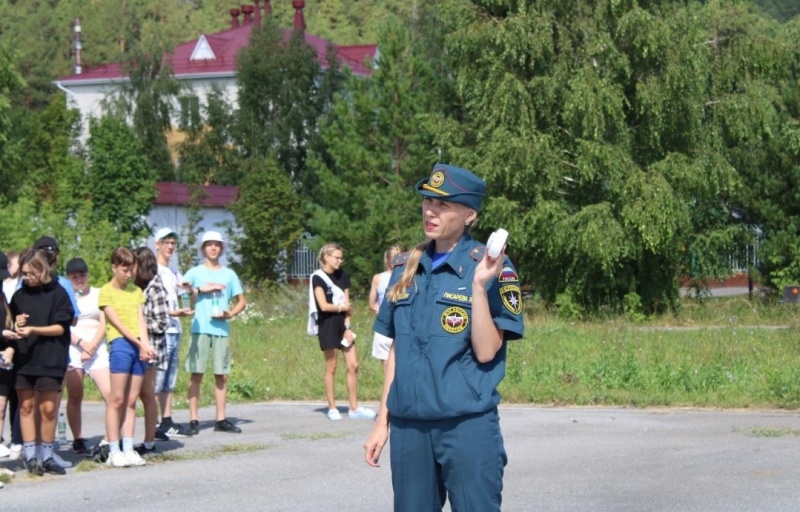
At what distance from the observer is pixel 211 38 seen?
69750 millimetres

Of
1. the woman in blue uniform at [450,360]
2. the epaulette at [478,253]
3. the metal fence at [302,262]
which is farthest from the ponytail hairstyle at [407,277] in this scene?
the metal fence at [302,262]

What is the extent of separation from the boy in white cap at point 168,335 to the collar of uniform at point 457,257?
640 centimetres

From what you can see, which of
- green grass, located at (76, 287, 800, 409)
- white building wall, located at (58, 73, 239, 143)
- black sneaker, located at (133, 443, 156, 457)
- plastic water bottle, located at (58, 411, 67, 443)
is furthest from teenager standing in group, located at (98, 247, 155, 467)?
white building wall, located at (58, 73, 239, 143)

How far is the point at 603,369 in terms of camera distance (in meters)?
15.4

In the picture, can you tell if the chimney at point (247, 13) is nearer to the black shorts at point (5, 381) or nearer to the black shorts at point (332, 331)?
the black shorts at point (332, 331)

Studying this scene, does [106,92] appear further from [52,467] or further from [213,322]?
[52,467]

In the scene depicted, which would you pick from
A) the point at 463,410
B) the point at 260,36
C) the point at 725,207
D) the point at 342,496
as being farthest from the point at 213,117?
the point at 463,410

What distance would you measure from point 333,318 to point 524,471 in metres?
3.89

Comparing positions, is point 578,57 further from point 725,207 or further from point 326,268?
point 326,268

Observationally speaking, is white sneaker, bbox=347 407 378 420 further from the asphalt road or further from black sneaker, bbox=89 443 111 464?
black sneaker, bbox=89 443 111 464

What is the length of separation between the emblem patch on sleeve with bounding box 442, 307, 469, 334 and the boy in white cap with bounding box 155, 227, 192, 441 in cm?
659

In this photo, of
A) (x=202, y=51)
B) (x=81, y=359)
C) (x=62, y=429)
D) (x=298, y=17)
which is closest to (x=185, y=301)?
(x=62, y=429)

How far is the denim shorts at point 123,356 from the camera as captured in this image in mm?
9977

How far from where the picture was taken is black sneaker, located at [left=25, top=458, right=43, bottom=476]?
959 cm
